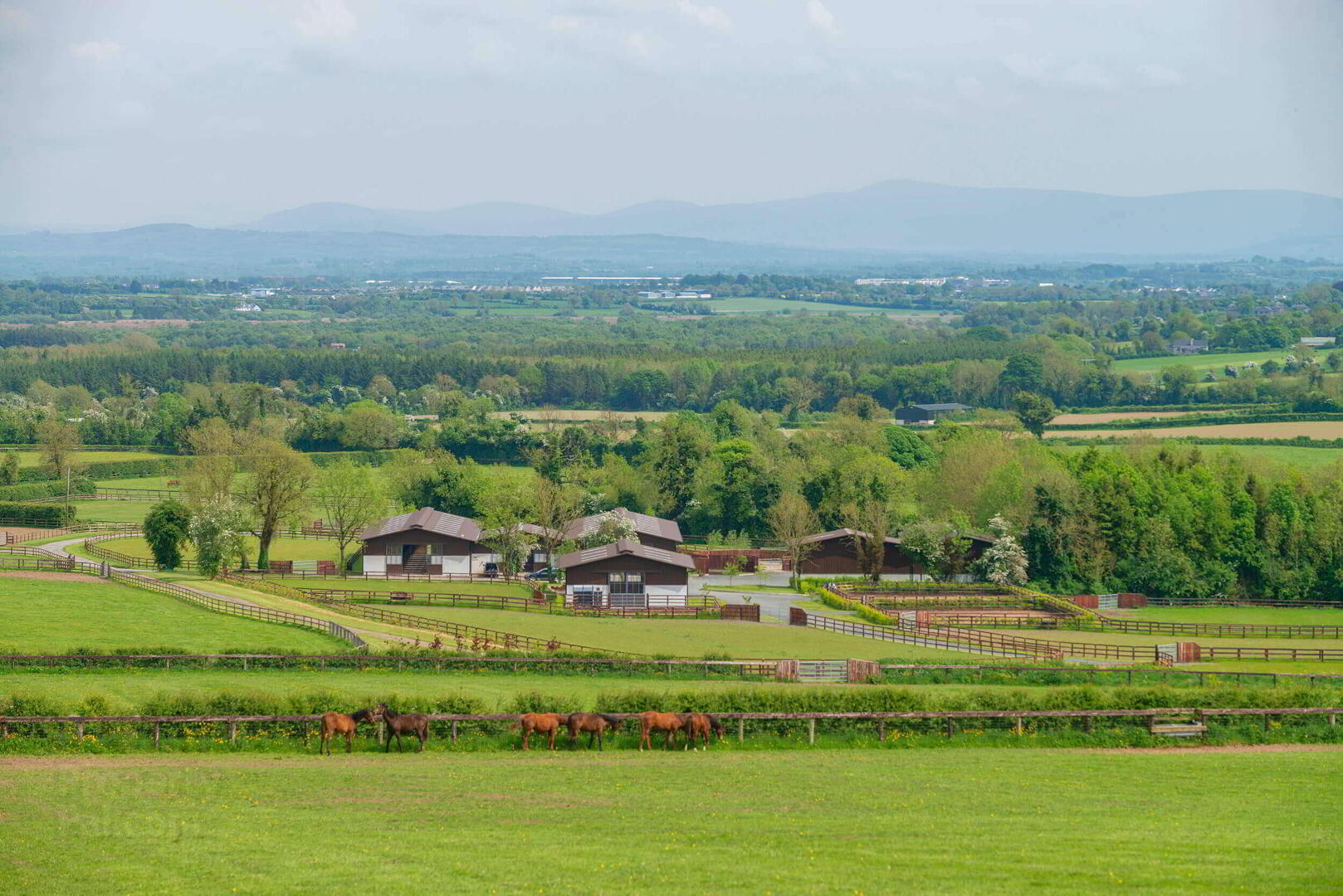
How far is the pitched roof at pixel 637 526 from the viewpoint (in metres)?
73.4

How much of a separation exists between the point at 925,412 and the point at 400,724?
11183 centimetres

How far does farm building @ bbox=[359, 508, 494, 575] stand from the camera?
2761 inches

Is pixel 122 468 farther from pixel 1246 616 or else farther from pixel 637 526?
pixel 1246 616

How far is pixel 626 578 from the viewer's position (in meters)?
64.2

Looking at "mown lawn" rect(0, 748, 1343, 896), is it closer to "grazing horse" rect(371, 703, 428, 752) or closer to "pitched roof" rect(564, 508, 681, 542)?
"grazing horse" rect(371, 703, 428, 752)

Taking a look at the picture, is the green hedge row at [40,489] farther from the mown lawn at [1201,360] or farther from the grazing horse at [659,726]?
the mown lawn at [1201,360]

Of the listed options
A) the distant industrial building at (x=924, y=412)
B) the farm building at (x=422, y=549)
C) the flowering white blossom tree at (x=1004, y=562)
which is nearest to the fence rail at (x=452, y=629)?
the farm building at (x=422, y=549)

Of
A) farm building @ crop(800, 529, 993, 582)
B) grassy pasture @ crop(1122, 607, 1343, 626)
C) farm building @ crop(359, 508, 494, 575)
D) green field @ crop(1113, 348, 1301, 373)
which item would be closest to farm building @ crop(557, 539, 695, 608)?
farm building @ crop(359, 508, 494, 575)

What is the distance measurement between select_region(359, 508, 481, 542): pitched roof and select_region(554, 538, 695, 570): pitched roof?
7.49 m

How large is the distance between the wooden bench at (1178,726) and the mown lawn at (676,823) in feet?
6.76

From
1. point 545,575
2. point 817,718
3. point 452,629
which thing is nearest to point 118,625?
point 452,629

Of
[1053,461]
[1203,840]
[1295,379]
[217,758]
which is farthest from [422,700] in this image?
[1295,379]

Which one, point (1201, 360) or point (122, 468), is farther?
point (1201, 360)

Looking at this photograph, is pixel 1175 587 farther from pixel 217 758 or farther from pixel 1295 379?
pixel 1295 379
